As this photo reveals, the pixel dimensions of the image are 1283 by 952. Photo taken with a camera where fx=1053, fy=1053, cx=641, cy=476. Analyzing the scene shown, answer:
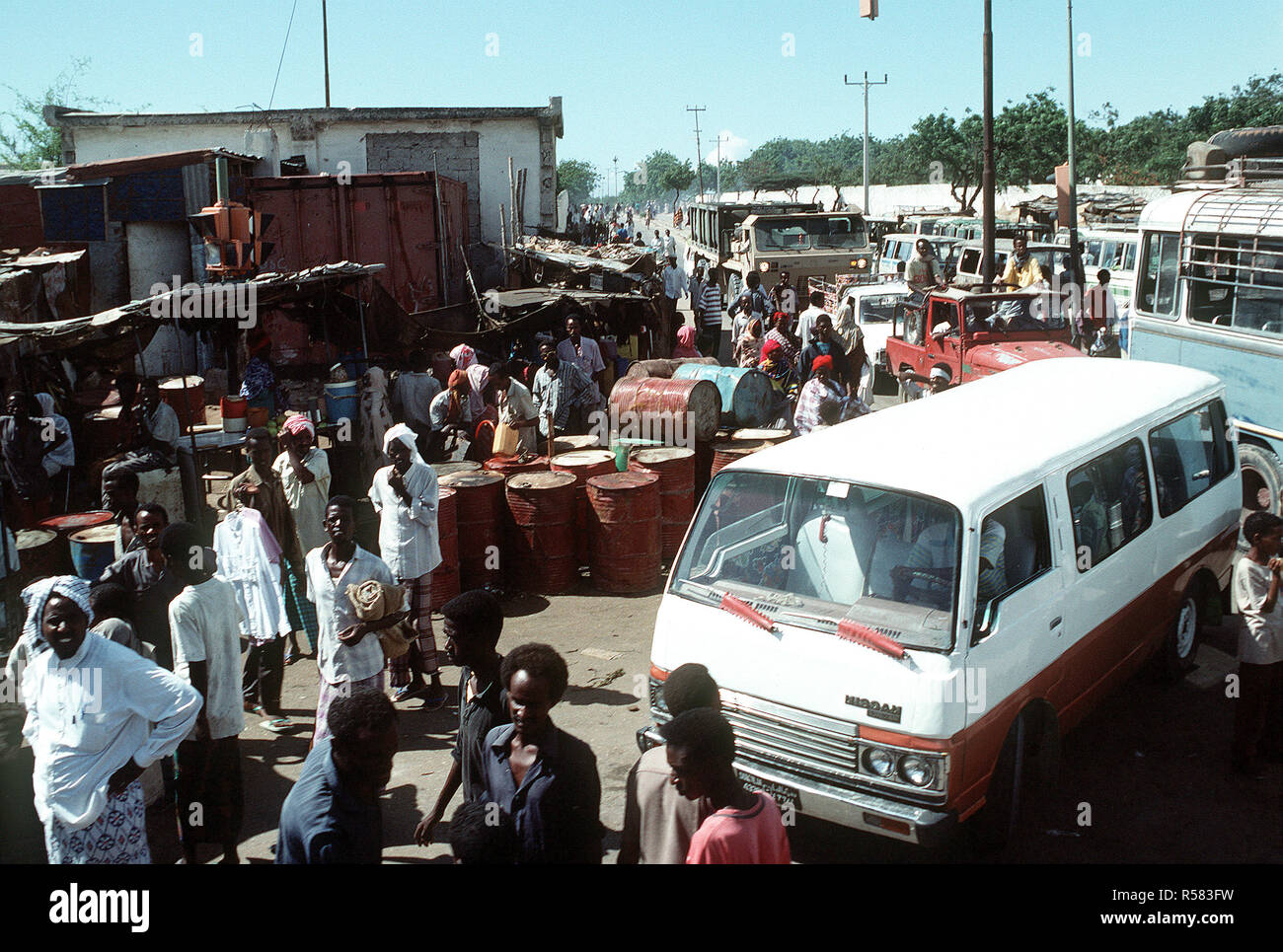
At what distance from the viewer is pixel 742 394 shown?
38.0 feet

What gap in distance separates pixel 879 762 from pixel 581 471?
17.0ft

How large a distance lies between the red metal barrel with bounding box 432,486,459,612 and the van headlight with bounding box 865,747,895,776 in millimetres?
4690

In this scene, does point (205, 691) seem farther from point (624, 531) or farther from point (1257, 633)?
point (1257, 633)

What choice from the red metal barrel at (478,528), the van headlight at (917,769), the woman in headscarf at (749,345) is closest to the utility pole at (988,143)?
the woman in headscarf at (749,345)

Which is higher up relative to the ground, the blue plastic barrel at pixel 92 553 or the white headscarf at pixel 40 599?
the white headscarf at pixel 40 599

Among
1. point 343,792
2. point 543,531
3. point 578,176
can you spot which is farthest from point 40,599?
point 578,176

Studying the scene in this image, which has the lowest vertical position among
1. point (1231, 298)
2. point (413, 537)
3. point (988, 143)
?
point (413, 537)

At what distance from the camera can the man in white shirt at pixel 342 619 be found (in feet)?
17.6

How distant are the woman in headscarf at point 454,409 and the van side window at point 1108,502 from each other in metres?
7.45

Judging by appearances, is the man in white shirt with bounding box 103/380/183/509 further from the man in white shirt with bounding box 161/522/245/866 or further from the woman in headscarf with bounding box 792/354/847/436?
the woman in headscarf with bounding box 792/354/847/436

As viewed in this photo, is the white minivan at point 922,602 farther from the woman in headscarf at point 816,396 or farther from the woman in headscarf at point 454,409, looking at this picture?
the woman in headscarf at point 454,409

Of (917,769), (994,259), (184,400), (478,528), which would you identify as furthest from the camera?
(994,259)

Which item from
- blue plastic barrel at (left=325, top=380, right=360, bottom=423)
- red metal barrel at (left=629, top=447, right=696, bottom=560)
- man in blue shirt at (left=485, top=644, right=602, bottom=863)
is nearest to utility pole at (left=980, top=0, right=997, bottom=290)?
red metal barrel at (left=629, top=447, right=696, bottom=560)
